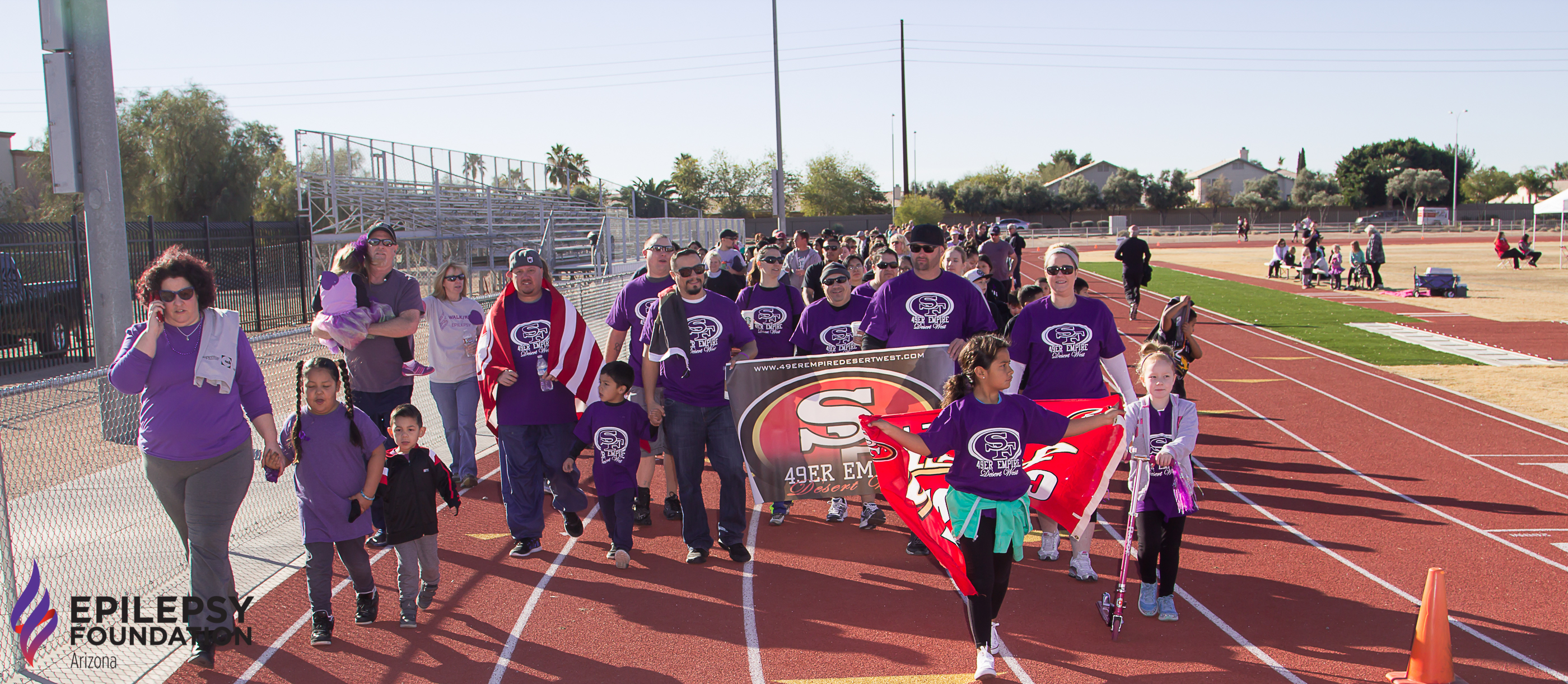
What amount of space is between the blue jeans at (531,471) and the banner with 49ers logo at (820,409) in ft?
3.82

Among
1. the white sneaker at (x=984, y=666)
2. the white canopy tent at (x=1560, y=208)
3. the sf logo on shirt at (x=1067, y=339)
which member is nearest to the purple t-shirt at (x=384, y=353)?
the sf logo on shirt at (x=1067, y=339)

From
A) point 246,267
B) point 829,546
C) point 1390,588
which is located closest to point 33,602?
point 829,546

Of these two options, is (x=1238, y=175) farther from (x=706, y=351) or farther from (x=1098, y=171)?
(x=706, y=351)

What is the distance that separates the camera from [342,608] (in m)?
5.73

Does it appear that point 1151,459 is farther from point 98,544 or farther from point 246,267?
point 246,267

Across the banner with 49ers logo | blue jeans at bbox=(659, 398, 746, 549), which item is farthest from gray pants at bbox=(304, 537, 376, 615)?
the banner with 49ers logo

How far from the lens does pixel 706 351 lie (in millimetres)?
6312

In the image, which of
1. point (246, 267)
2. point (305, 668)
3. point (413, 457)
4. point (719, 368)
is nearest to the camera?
point (305, 668)

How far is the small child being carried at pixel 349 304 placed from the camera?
6.27m

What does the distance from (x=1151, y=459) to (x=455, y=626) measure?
384 cm

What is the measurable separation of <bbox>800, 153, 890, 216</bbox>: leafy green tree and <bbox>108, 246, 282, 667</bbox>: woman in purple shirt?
301 ft

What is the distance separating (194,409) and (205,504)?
454 mm

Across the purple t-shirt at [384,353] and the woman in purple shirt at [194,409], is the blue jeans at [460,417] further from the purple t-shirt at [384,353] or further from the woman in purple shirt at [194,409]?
the woman in purple shirt at [194,409]

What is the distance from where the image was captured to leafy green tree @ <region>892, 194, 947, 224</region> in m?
58.8
